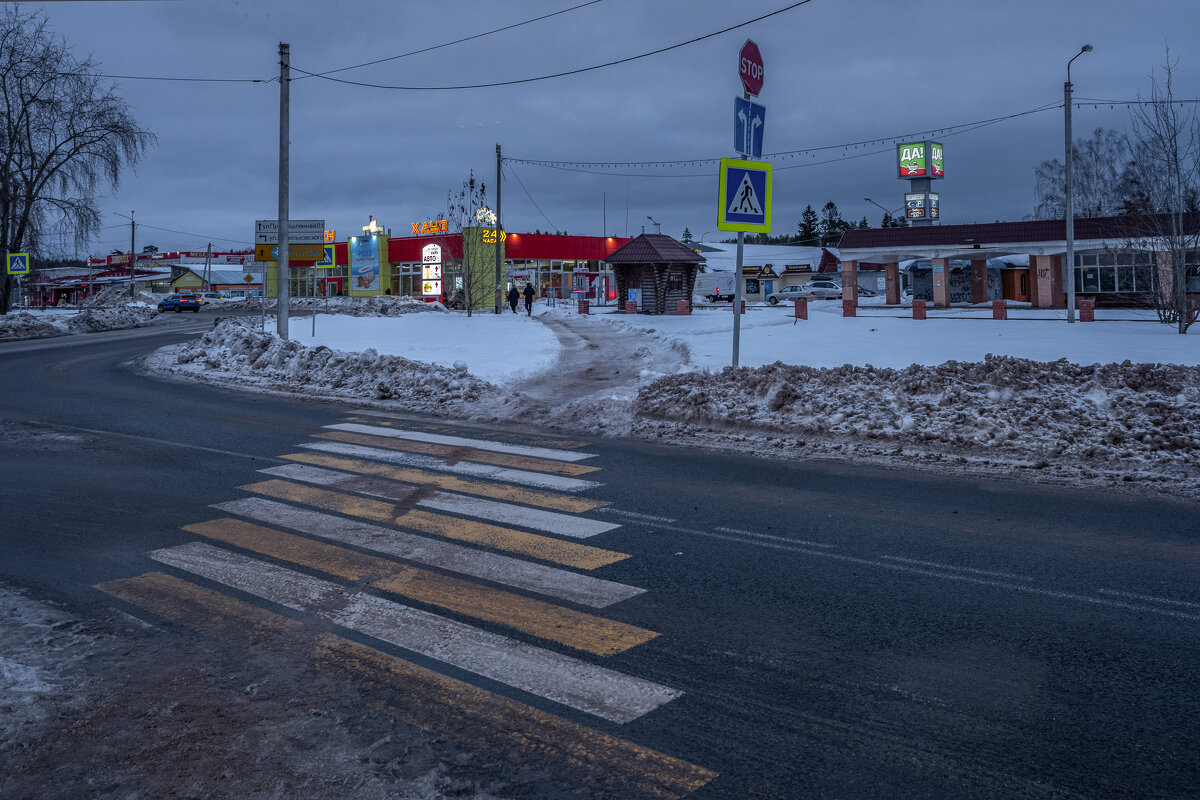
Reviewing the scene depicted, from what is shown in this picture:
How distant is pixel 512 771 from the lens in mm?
3172

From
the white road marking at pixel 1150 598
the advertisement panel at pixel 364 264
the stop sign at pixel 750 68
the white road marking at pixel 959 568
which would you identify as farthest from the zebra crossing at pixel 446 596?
the advertisement panel at pixel 364 264

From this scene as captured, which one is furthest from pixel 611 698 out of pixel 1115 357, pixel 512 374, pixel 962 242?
pixel 962 242

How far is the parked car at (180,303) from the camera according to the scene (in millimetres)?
63569

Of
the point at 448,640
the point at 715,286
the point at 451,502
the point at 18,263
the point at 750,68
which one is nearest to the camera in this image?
the point at 448,640

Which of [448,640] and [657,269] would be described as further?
[657,269]

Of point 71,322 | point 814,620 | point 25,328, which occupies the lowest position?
point 814,620

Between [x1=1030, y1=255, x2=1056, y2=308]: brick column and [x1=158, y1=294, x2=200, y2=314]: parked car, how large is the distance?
56.0m

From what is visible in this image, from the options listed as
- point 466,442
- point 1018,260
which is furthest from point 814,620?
point 1018,260

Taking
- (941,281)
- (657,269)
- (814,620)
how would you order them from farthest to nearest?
(941,281) < (657,269) < (814,620)

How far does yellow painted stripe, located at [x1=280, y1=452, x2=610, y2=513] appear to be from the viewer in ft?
23.6

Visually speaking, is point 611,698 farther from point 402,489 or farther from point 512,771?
point 402,489

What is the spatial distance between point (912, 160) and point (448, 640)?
228ft

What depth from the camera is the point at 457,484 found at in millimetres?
7934

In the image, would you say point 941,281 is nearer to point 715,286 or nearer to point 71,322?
point 715,286
